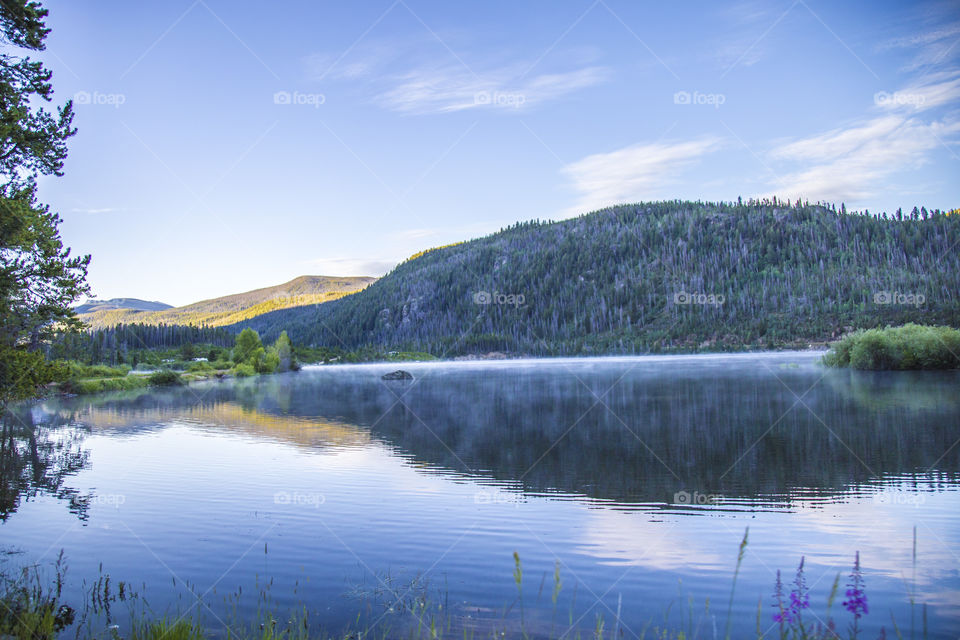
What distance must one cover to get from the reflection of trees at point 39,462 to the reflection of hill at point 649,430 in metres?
5.32

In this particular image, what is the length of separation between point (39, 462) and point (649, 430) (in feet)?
92.9

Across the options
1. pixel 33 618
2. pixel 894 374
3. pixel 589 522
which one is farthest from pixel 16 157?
pixel 894 374

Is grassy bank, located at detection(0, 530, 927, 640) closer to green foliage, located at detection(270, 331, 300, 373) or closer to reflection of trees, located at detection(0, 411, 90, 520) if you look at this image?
reflection of trees, located at detection(0, 411, 90, 520)

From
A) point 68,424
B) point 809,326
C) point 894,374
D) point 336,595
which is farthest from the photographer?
point 809,326

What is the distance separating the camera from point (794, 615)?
9.45 metres

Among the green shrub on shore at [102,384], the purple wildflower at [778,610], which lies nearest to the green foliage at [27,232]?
the purple wildflower at [778,610]

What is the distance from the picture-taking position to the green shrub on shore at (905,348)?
65.0 metres

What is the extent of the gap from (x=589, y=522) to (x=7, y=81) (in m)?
21.6

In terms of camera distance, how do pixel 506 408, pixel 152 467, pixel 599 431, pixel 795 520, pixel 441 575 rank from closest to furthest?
pixel 441 575 < pixel 795 520 < pixel 152 467 < pixel 599 431 < pixel 506 408

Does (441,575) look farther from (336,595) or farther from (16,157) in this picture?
(16,157)

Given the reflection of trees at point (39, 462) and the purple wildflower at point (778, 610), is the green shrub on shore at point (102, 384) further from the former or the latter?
the purple wildflower at point (778, 610)

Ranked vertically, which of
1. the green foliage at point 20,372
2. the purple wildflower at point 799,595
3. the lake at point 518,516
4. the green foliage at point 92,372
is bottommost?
the lake at point 518,516

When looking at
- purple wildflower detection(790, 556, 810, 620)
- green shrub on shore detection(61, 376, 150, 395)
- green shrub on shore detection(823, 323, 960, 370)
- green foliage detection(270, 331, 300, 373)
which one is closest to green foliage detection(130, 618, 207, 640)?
purple wildflower detection(790, 556, 810, 620)

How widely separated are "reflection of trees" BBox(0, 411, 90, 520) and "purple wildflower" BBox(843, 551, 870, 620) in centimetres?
1840
